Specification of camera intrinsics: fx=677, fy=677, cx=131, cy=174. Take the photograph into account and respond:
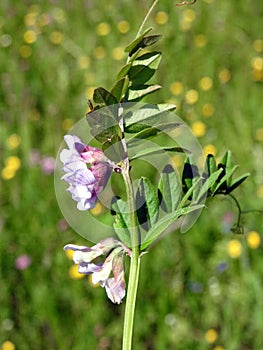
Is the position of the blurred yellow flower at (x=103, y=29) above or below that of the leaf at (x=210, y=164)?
above

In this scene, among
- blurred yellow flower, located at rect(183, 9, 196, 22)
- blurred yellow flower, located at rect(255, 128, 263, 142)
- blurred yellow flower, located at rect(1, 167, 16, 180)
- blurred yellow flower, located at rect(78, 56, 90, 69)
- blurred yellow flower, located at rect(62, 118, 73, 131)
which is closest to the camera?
blurred yellow flower, located at rect(1, 167, 16, 180)

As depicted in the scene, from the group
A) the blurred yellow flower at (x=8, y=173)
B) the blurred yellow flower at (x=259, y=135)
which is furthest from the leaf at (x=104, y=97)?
the blurred yellow flower at (x=259, y=135)

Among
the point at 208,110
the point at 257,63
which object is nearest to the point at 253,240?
the point at 208,110

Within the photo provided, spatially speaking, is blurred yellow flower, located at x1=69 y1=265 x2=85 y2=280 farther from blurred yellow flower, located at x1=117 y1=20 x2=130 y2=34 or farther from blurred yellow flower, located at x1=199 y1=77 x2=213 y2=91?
blurred yellow flower, located at x1=117 y1=20 x2=130 y2=34

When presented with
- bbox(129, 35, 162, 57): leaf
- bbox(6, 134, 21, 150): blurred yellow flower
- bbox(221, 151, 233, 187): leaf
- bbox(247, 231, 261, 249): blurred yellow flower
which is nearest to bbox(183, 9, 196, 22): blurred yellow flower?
bbox(6, 134, 21, 150): blurred yellow flower

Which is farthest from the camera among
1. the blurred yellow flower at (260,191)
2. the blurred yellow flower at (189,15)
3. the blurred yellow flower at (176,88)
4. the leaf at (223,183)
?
the blurred yellow flower at (189,15)

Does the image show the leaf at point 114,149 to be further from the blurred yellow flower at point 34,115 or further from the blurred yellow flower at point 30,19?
the blurred yellow flower at point 30,19
